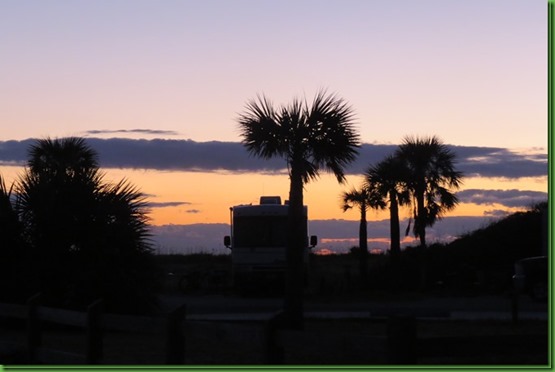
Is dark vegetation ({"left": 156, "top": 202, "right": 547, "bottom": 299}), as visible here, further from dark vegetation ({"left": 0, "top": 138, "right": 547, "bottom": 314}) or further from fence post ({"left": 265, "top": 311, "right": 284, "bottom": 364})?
fence post ({"left": 265, "top": 311, "right": 284, "bottom": 364})

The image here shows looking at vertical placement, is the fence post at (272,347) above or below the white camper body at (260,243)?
below

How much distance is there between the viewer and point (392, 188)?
37.2m

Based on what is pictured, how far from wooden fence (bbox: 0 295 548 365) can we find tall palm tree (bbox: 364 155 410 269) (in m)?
25.5

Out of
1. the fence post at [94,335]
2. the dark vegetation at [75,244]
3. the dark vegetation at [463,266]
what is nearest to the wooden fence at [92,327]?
the fence post at [94,335]

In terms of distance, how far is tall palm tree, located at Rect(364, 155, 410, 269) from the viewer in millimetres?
37094

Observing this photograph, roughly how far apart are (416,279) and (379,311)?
443 inches

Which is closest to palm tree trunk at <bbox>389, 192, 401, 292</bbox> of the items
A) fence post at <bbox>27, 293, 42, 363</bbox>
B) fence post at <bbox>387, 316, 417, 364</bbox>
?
fence post at <bbox>27, 293, 42, 363</bbox>

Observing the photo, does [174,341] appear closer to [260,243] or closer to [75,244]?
[75,244]

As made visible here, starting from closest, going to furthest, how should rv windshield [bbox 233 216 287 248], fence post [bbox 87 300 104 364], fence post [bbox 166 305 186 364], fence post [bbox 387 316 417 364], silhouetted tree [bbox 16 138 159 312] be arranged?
fence post [bbox 387 316 417 364], fence post [bbox 166 305 186 364], fence post [bbox 87 300 104 364], silhouetted tree [bbox 16 138 159 312], rv windshield [bbox 233 216 287 248]

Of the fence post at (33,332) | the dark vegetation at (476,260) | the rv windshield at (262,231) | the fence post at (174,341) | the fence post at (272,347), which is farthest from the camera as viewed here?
the dark vegetation at (476,260)

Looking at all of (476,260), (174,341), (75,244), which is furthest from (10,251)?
(476,260)

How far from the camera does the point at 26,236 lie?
786 inches

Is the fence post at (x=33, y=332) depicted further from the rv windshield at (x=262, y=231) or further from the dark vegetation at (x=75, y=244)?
the rv windshield at (x=262, y=231)

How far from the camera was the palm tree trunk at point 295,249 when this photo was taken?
63.8 ft
